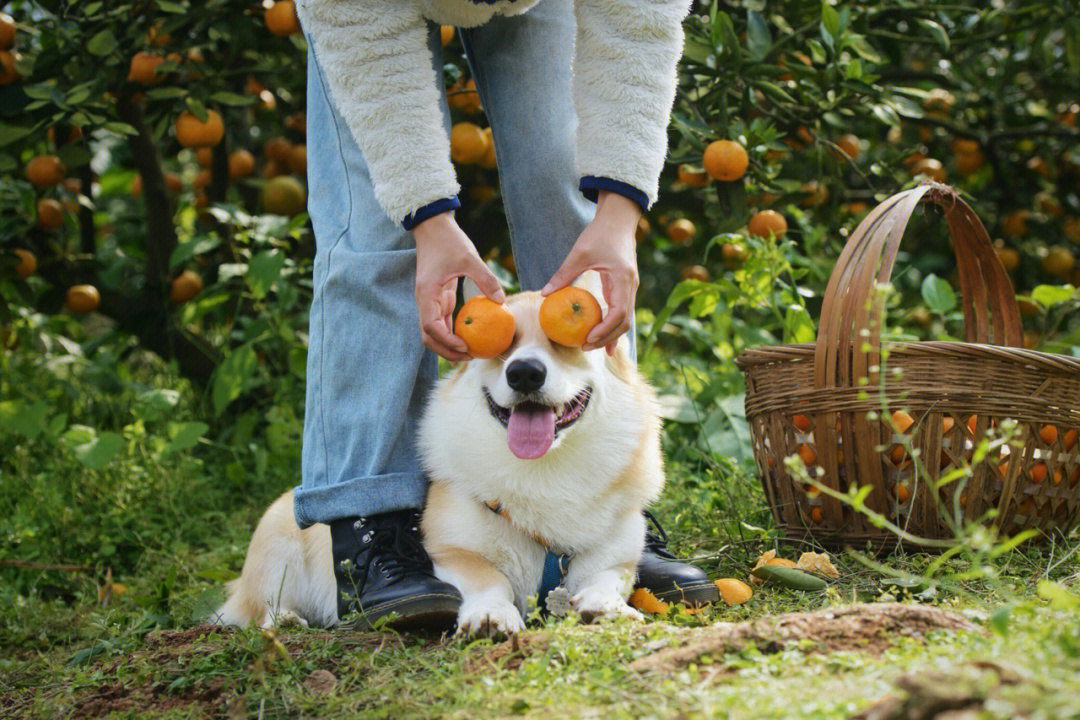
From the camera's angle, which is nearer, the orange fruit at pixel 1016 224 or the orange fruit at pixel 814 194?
the orange fruit at pixel 814 194

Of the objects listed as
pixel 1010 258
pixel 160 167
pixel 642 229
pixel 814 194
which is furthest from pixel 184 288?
pixel 1010 258

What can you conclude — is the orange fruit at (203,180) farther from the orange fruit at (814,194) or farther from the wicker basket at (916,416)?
the wicker basket at (916,416)

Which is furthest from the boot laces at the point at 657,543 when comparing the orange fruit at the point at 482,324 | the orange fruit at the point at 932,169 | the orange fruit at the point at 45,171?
the orange fruit at the point at 45,171

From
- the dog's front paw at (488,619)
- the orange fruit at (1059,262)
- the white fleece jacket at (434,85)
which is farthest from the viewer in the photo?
the orange fruit at (1059,262)

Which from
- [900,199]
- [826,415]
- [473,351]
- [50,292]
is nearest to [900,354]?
[826,415]

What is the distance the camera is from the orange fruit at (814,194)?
11.1ft

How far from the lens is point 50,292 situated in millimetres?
3654

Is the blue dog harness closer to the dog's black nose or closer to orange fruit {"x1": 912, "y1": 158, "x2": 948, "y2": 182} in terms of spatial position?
the dog's black nose

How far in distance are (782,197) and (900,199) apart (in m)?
1.16

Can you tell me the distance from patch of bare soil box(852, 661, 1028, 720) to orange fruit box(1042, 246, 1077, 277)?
3850mm

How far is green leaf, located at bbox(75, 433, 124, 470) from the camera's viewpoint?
2850mm

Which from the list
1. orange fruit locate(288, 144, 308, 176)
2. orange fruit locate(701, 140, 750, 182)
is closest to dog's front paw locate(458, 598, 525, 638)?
orange fruit locate(701, 140, 750, 182)

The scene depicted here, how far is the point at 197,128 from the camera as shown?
322cm

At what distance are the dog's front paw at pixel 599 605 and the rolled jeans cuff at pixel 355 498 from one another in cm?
42
